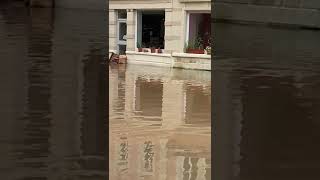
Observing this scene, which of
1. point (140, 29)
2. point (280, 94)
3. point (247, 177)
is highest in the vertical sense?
point (140, 29)

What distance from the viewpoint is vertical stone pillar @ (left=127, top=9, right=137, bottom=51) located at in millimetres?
25359

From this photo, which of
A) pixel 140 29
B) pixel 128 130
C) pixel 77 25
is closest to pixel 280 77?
pixel 128 130

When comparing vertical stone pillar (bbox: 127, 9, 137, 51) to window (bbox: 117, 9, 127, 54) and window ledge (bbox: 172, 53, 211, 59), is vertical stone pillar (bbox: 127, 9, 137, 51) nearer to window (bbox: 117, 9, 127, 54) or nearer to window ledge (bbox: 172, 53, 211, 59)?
window (bbox: 117, 9, 127, 54)

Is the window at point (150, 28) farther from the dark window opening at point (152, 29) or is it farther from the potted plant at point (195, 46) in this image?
the potted plant at point (195, 46)

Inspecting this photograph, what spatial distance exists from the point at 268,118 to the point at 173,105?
500 cm

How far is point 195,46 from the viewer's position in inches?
896

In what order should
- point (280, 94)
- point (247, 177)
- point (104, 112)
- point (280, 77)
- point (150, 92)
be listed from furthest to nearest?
1. point (150, 92)
2. point (280, 77)
3. point (280, 94)
4. point (104, 112)
5. point (247, 177)

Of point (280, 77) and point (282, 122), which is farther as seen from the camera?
point (280, 77)

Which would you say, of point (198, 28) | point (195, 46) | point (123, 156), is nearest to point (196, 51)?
point (195, 46)

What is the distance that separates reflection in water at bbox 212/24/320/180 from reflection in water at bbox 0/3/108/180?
1.27 m

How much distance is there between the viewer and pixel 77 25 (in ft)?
55.4

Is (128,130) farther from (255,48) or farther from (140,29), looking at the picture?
(140,29)

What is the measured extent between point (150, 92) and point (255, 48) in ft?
9.60

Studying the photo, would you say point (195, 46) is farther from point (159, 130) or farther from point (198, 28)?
point (159, 130)
